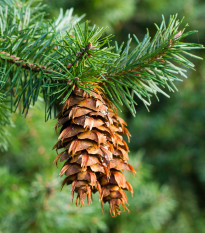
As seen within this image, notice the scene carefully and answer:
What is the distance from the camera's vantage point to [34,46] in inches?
16.8

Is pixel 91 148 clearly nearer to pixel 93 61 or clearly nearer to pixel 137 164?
pixel 93 61

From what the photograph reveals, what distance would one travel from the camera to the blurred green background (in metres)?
0.90

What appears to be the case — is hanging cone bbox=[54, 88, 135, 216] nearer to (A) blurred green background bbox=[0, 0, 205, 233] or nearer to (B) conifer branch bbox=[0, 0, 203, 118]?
(B) conifer branch bbox=[0, 0, 203, 118]

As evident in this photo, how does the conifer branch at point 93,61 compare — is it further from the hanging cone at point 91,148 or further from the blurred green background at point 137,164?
the blurred green background at point 137,164

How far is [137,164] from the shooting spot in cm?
132

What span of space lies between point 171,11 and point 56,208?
4.36 ft

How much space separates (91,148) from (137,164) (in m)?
0.98

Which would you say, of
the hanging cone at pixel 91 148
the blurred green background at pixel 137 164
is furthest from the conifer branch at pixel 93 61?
the blurred green background at pixel 137 164

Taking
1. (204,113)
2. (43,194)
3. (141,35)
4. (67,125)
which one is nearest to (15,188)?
(43,194)

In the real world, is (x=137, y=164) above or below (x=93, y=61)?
above

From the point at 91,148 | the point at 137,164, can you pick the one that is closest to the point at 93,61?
the point at 91,148

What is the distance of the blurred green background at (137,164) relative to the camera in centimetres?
90

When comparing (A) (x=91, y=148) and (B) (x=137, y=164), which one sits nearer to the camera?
(A) (x=91, y=148)

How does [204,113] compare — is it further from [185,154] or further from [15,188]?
[15,188]
